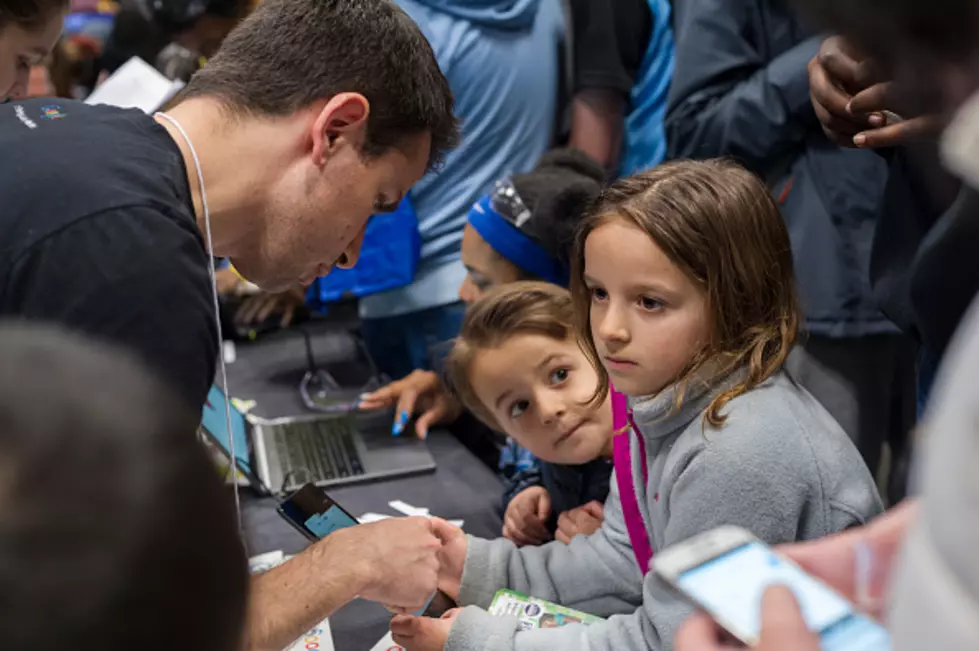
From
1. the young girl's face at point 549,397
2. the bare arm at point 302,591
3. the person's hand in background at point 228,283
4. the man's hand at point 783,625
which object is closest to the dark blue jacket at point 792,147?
the young girl's face at point 549,397

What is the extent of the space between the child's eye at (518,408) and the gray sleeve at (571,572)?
0.19m

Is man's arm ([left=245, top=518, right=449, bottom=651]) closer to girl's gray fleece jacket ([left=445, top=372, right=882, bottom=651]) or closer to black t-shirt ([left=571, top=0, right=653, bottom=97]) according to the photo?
girl's gray fleece jacket ([left=445, top=372, right=882, bottom=651])

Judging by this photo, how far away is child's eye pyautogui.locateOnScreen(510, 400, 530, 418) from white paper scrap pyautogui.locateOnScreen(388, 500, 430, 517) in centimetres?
27

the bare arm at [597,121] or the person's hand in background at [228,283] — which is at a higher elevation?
the bare arm at [597,121]

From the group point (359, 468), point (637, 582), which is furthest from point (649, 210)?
point (359, 468)

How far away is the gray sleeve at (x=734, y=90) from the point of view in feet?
4.74

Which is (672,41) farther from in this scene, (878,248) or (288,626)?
(288,626)

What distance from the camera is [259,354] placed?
2586 millimetres

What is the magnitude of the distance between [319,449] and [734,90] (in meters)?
1.03

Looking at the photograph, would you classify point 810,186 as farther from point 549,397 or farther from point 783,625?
point 783,625

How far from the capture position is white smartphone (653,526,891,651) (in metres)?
0.51

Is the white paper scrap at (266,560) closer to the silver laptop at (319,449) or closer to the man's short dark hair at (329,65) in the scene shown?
the silver laptop at (319,449)

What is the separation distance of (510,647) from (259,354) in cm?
168

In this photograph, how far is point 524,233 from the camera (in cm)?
173
